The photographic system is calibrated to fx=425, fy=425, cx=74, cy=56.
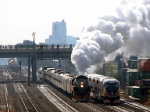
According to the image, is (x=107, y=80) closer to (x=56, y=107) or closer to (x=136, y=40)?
(x=56, y=107)

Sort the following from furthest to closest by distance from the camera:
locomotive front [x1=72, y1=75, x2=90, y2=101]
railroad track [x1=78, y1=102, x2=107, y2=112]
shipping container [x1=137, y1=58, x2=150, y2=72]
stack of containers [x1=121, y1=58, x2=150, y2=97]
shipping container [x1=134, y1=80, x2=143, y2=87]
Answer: shipping container [x1=137, y1=58, x2=150, y2=72] → shipping container [x1=134, y1=80, x2=143, y2=87] → stack of containers [x1=121, y1=58, x2=150, y2=97] → locomotive front [x1=72, y1=75, x2=90, y2=101] → railroad track [x1=78, y1=102, x2=107, y2=112]

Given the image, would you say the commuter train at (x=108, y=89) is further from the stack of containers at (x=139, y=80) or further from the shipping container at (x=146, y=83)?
the shipping container at (x=146, y=83)

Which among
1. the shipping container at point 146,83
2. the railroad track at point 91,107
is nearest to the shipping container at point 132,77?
the shipping container at point 146,83

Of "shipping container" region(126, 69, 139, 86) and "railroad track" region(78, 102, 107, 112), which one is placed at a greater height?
"shipping container" region(126, 69, 139, 86)

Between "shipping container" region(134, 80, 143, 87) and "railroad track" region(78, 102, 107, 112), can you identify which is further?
"shipping container" region(134, 80, 143, 87)

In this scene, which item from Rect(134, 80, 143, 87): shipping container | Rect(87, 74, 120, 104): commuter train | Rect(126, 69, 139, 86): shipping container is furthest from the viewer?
Rect(126, 69, 139, 86): shipping container

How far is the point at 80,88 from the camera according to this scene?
6166 cm

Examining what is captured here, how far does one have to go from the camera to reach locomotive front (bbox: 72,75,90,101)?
200 ft

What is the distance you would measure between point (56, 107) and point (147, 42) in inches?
966

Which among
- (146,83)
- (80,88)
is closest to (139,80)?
(146,83)

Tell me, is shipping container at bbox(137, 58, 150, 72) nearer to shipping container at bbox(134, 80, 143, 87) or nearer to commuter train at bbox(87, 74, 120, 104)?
shipping container at bbox(134, 80, 143, 87)

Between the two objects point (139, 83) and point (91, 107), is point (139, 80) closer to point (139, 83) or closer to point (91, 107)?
point (139, 83)

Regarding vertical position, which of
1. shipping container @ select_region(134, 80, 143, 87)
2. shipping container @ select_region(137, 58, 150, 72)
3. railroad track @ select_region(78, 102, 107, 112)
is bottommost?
railroad track @ select_region(78, 102, 107, 112)

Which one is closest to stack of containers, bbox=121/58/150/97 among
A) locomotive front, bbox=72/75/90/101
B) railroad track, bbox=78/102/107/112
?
locomotive front, bbox=72/75/90/101
